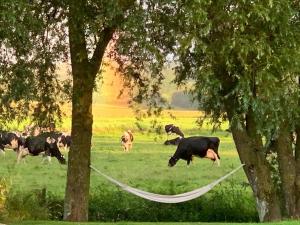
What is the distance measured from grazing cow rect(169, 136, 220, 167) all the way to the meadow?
0.38m

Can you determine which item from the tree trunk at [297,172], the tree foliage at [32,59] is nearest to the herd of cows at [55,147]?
the tree foliage at [32,59]

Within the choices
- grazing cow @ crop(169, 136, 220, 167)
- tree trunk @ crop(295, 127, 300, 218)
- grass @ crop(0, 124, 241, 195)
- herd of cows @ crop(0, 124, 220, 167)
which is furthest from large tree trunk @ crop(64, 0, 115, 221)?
grazing cow @ crop(169, 136, 220, 167)

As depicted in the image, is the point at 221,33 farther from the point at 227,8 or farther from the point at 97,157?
the point at 97,157

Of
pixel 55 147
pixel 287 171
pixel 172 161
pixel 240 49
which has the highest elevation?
pixel 240 49

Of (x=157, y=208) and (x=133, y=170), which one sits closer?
(x=157, y=208)

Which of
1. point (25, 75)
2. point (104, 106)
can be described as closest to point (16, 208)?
point (25, 75)

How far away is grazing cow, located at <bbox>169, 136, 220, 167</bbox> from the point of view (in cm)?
3403

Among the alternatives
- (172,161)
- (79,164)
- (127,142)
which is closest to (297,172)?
(79,164)

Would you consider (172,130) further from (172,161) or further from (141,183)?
(141,183)

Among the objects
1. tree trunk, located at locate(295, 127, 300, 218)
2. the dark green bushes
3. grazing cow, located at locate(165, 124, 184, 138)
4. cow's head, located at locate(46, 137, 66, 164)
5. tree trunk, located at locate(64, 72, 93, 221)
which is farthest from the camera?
grazing cow, located at locate(165, 124, 184, 138)

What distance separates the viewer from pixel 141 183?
23.8m

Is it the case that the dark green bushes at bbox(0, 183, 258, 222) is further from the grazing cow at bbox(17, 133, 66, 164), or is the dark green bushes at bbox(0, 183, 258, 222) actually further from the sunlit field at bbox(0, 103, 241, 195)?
the grazing cow at bbox(17, 133, 66, 164)

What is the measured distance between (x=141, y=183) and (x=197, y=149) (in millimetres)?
11884

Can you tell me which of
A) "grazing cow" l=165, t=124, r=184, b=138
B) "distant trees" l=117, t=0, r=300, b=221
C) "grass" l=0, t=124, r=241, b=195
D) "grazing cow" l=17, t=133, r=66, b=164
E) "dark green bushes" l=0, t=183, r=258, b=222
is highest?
"distant trees" l=117, t=0, r=300, b=221
